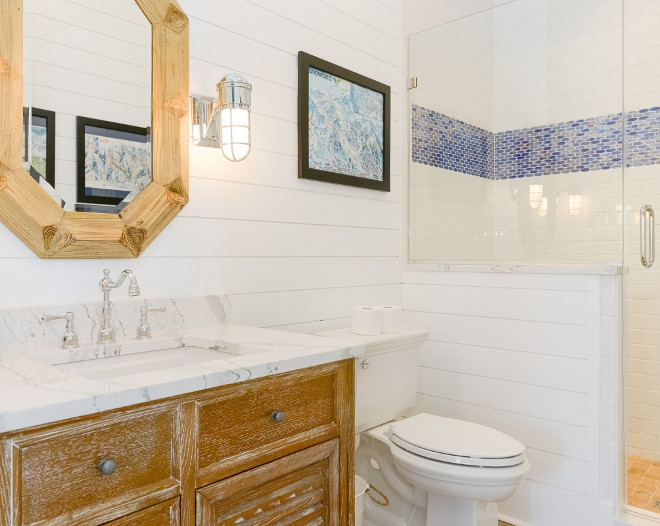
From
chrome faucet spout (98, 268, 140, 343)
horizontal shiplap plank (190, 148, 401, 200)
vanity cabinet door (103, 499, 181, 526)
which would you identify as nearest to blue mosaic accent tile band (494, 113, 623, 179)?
horizontal shiplap plank (190, 148, 401, 200)

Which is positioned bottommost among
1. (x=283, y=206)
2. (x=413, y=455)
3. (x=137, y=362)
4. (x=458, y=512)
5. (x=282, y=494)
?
(x=458, y=512)

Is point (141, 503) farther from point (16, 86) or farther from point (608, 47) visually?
point (608, 47)

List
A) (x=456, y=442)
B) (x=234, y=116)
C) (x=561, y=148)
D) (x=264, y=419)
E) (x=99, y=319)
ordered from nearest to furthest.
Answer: (x=264, y=419)
(x=99, y=319)
(x=234, y=116)
(x=456, y=442)
(x=561, y=148)

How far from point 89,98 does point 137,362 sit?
702 mm

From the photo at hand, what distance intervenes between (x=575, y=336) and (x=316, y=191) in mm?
1135

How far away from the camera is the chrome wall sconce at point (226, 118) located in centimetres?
163

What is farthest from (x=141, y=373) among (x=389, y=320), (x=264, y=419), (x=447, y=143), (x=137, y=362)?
Result: (x=447, y=143)

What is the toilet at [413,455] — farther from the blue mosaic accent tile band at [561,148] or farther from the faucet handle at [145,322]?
the blue mosaic accent tile band at [561,148]

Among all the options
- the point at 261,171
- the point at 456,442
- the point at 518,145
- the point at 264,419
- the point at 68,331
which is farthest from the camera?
the point at 518,145

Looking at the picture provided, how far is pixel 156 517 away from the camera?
97cm

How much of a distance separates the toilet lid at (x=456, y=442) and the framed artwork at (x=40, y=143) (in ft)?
4.35

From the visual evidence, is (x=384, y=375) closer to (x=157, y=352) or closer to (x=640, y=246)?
(x=157, y=352)

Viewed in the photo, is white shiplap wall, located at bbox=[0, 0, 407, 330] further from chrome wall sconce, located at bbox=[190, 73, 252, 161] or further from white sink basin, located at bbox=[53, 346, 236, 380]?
white sink basin, located at bbox=[53, 346, 236, 380]

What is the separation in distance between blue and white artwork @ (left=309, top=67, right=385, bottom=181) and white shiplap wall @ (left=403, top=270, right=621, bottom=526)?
608 mm
